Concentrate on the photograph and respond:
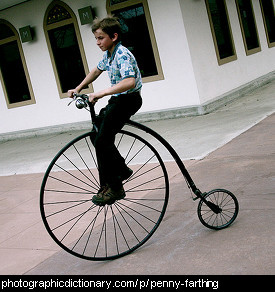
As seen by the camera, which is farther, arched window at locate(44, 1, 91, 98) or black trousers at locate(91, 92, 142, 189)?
arched window at locate(44, 1, 91, 98)

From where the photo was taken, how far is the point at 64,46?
42.0ft

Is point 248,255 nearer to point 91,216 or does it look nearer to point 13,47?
point 91,216

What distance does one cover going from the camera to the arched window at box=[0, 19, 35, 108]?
44.4ft

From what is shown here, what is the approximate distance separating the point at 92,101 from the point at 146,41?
26.7 feet

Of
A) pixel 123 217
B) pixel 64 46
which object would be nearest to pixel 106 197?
pixel 123 217

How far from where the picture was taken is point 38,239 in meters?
4.87

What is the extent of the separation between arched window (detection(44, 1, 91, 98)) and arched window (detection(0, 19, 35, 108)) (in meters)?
1.10

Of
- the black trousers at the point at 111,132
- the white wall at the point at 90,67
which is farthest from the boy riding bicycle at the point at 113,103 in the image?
the white wall at the point at 90,67

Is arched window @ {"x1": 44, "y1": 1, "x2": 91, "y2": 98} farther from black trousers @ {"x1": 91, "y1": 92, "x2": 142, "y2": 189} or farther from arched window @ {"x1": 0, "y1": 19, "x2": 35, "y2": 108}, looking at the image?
black trousers @ {"x1": 91, "y1": 92, "x2": 142, "y2": 189}

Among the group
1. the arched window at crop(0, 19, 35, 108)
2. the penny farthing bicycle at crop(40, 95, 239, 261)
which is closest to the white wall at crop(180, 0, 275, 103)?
the arched window at crop(0, 19, 35, 108)

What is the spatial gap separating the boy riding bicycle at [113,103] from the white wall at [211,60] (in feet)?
24.1

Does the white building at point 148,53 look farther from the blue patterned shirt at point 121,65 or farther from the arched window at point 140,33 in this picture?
the blue patterned shirt at point 121,65

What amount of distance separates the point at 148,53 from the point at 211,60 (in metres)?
1.64
